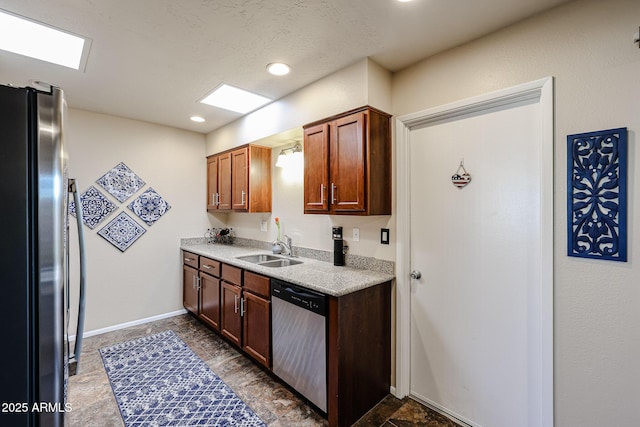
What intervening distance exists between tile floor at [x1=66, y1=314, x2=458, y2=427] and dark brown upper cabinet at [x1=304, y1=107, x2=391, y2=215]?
1.42 metres

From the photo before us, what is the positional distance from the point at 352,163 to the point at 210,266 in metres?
2.07

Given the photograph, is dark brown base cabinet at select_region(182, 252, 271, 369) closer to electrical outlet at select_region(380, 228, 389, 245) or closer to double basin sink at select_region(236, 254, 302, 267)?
double basin sink at select_region(236, 254, 302, 267)

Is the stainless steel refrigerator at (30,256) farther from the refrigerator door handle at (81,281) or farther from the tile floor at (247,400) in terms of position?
the tile floor at (247,400)

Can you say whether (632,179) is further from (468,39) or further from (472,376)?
(472,376)

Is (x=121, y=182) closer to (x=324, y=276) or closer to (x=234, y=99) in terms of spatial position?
(x=234, y=99)

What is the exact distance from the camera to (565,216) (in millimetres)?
1573

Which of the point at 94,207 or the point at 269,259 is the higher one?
the point at 94,207

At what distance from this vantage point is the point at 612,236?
1.44 m

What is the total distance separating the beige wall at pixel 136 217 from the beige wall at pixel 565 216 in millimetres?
3816

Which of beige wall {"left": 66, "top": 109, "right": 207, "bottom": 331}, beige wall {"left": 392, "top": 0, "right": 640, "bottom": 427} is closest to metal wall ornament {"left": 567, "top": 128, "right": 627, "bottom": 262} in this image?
beige wall {"left": 392, "top": 0, "right": 640, "bottom": 427}

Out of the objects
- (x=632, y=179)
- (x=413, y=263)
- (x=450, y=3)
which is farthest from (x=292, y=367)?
(x=450, y=3)

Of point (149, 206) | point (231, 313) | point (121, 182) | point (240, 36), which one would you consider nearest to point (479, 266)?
point (240, 36)

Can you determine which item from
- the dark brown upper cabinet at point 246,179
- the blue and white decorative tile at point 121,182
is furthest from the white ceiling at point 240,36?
the blue and white decorative tile at point 121,182

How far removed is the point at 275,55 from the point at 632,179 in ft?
7.08
